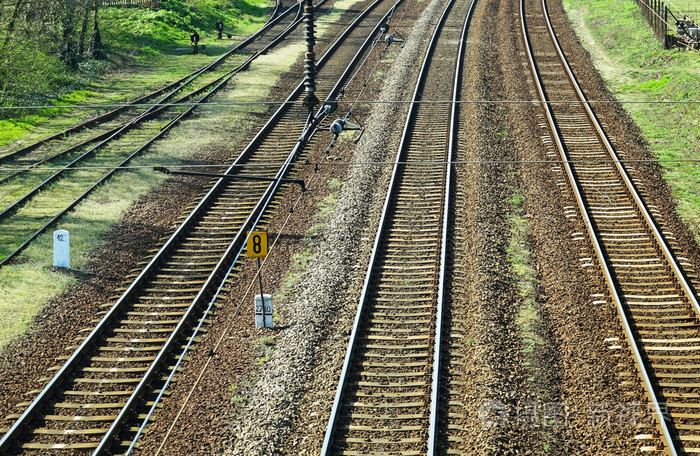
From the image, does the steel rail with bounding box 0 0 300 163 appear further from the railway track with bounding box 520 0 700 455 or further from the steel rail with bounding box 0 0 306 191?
the railway track with bounding box 520 0 700 455

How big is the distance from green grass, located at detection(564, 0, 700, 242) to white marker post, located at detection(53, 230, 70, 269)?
1413 centimetres

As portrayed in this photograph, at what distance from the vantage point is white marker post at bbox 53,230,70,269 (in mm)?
17094

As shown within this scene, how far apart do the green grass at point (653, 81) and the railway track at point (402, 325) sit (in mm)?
5988

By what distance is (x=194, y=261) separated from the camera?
17.6 metres

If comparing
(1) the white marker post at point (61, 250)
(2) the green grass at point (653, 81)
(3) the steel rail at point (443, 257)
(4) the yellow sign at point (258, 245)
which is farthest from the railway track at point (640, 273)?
(1) the white marker post at point (61, 250)

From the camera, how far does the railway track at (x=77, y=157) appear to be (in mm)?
19594

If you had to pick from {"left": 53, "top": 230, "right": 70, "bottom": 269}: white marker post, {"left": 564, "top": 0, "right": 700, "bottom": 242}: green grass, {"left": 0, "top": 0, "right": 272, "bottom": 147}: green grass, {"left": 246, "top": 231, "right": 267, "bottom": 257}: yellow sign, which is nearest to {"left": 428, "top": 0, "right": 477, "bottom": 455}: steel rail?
{"left": 246, "top": 231, "right": 267, "bottom": 257}: yellow sign

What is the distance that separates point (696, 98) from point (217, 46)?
2323 centimetres

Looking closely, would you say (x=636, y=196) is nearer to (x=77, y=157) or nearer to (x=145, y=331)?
(x=145, y=331)

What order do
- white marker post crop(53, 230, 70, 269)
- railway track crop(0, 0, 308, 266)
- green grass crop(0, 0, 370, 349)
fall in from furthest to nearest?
railway track crop(0, 0, 308, 266)
white marker post crop(53, 230, 70, 269)
green grass crop(0, 0, 370, 349)

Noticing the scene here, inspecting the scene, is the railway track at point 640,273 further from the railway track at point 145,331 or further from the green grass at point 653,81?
the railway track at point 145,331

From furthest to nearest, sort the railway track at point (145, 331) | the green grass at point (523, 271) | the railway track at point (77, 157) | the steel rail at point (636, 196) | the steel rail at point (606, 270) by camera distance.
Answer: the railway track at point (77, 157), the steel rail at point (636, 196), the green grass at point (523, 271), the railway track at point (145, 331), the steel rail at point (606, 270)

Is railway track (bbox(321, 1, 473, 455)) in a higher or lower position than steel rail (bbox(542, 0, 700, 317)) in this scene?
lower

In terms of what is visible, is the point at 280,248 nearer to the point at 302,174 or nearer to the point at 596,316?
the point at 302,174
